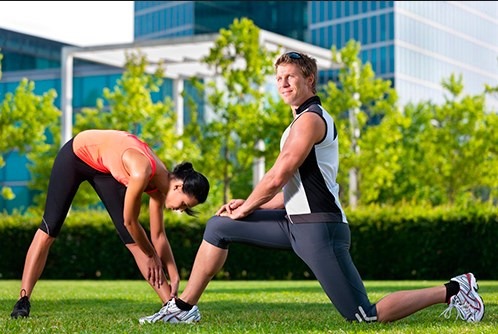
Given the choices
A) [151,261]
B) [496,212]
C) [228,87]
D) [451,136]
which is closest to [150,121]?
[228,87]

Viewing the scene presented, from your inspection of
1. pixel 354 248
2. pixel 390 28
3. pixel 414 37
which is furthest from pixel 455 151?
pixel 414 37

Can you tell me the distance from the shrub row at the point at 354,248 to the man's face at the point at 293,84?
15.0 m

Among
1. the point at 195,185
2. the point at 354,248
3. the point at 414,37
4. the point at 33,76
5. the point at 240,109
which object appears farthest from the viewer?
the point at 414,37

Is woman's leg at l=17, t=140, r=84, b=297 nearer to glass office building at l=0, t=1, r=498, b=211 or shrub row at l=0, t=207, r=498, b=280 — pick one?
shrub row at l=0, t=207, r=498, b=280

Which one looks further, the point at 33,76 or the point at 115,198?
the point at 33,76

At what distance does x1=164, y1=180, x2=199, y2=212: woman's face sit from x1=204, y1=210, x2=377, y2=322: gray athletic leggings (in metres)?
0.40

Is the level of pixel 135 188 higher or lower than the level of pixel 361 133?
lower

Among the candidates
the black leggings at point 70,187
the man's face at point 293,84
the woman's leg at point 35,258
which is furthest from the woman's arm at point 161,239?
the man's face at point 293,84

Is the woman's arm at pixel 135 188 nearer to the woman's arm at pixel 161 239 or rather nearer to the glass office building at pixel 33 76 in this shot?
the woman's arm at pixel 161 239

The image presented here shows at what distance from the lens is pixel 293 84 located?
7031 mm

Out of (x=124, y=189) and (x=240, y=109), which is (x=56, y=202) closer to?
(x=124, y=189)

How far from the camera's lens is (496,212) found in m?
21.5

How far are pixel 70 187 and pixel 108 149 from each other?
1.60ft

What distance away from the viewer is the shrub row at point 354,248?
70.9 feet
